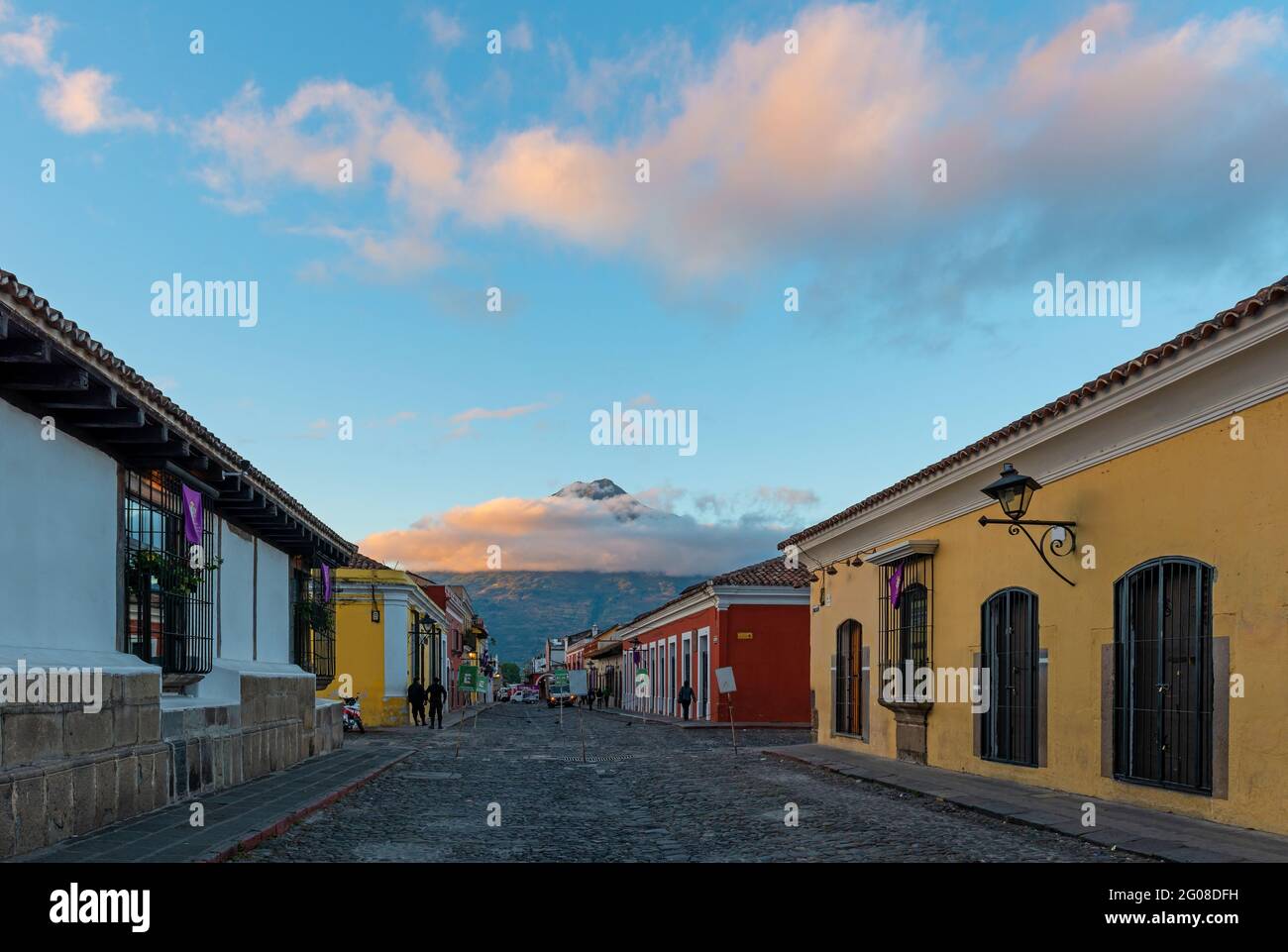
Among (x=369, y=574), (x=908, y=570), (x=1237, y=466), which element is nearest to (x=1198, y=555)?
(x=1237, y=466)

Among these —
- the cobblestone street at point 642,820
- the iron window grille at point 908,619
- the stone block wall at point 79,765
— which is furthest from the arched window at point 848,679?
the stone block wall at point 79,765

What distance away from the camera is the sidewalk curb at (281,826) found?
742 centimetres

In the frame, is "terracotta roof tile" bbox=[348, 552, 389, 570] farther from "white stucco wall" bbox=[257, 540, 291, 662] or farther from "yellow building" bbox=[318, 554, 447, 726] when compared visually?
"white stucco wall" bbox=[257, 540, 291, 662]

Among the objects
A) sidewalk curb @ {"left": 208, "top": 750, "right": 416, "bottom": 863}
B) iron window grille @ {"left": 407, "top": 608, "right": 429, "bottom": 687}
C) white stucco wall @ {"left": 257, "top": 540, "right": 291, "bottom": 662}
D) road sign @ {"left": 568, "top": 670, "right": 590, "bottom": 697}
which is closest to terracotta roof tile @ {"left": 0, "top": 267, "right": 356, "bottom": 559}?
white stucco wall @ {"left": 257, "top": 540, "right": 291, "bottom": 662}

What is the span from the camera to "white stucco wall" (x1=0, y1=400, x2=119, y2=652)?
793cm

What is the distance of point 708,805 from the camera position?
37.1 ft

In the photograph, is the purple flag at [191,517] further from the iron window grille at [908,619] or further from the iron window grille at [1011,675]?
the iron window grille at [908,619]

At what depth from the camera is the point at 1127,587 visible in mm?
10750

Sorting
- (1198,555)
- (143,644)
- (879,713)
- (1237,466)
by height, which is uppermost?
(1237,466)

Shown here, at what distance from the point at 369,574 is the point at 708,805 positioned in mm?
20037

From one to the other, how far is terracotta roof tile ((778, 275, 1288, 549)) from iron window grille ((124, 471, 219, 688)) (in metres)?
8.59
